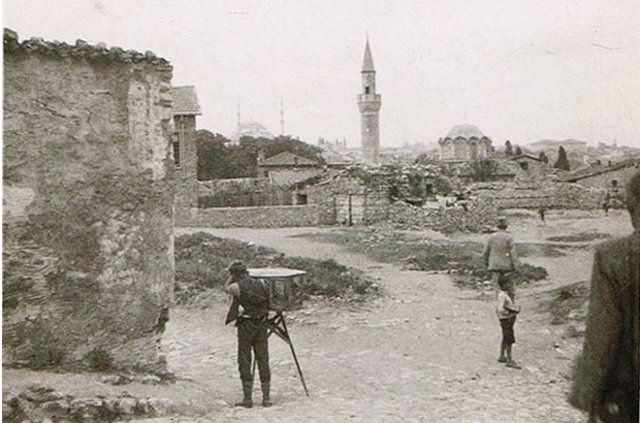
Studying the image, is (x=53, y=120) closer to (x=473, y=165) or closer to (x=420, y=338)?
(x=420, y=338)

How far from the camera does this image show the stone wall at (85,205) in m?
3.69

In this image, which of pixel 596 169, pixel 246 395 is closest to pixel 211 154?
pixel 596 169

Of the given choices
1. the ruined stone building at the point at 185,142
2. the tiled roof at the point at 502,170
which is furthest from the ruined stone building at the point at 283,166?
the ruined stone building at the point at 185,142

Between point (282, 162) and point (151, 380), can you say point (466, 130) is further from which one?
point (282, 162)

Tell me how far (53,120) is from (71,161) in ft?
0.81

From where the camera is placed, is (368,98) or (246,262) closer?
(368,98)

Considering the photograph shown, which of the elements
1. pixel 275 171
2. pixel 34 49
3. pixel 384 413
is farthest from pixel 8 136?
pixel 275 171

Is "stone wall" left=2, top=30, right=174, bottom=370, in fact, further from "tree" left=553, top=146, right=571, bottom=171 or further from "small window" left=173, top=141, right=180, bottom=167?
"tree" left=553, top=146, right=571, bottom=171

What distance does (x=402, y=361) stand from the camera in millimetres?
4699

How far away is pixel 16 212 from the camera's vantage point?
3.67 metres

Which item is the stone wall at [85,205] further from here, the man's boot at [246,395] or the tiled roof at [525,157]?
the tiled roof at [525,157]

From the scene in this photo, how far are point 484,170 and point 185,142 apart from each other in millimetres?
5402

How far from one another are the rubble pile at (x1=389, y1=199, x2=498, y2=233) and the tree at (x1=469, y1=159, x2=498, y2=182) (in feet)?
1.91

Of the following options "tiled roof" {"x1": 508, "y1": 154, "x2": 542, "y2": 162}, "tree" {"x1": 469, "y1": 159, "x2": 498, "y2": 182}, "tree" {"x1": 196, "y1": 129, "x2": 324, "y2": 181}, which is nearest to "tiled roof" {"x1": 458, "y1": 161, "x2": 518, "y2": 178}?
"tree" {"x1": 469, "y1": 159, "x2": 498, "y2": 182}
